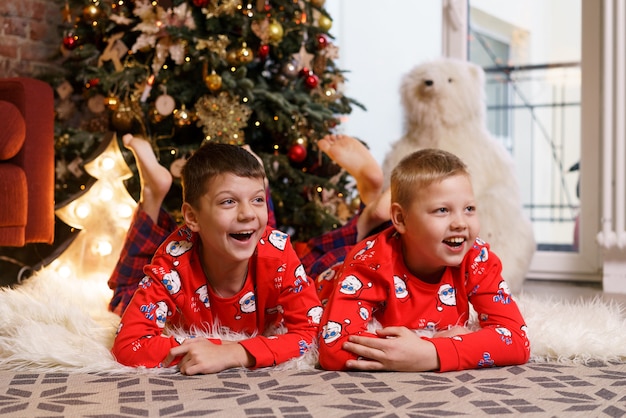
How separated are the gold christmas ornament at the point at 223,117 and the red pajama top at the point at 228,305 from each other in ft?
3.57

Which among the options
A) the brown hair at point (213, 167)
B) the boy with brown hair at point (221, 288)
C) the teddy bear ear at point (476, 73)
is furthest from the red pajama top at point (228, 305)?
the teddy bear ear at point (476, 73)

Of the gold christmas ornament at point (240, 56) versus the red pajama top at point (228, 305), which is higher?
the gold christmas ornament at point (240, 56)

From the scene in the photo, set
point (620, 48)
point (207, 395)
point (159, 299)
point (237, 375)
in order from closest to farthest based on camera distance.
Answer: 1. point (207, 395)
2. point (237, 375)
3. point (159, 299)
4. point (620, 48)

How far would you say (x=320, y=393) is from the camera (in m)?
1.24

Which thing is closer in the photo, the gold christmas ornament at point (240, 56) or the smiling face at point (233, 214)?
the smiling face at point (233, 214)

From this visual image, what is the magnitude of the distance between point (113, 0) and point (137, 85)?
1.27ft

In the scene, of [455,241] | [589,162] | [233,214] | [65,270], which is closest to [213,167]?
[233,214]

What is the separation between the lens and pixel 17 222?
2.34 m

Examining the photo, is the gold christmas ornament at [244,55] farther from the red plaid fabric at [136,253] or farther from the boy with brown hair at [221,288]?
the boy with brown hair at [221,288]

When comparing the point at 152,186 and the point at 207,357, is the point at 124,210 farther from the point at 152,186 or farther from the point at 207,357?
the point at 207,357

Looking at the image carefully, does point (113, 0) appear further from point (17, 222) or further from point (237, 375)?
point (237, 375)

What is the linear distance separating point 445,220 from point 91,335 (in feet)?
2.48

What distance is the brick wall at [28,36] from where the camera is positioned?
3312 millimetres

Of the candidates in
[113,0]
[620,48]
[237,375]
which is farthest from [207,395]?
[620,48]
